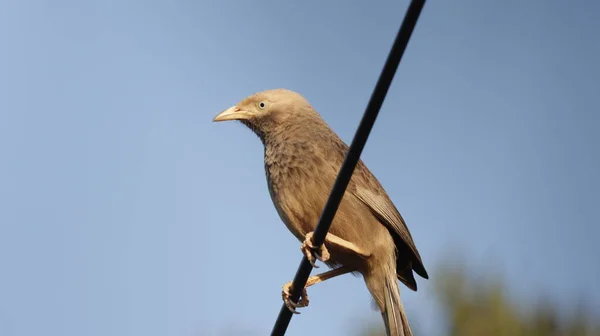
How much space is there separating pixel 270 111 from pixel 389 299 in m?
1.67

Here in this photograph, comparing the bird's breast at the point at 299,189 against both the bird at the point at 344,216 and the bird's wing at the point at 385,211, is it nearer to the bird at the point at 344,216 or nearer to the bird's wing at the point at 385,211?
the bird at the point at 344,216

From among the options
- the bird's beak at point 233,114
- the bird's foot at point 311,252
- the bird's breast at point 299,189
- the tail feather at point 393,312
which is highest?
the bird's beak at point 233,114

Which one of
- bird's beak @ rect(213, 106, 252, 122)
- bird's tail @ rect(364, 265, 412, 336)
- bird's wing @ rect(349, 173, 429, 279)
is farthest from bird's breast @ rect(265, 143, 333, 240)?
bird's beak @ rect(213, 106, 252, 122)

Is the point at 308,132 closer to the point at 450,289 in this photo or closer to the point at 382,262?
the point at 382,262

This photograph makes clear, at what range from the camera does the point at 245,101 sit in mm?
5797

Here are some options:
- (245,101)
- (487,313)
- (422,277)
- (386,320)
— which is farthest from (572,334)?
(245,101)

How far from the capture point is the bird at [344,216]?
188 inches

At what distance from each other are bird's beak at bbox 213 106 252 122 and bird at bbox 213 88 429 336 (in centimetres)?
47

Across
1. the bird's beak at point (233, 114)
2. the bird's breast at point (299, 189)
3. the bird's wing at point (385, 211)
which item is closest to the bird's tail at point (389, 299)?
the bird's wing at point (385, 211)

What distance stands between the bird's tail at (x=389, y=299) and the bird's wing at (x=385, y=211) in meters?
0.24

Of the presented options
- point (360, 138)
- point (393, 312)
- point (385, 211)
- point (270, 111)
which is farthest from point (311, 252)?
point (270, 111)

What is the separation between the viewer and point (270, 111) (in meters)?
5.61

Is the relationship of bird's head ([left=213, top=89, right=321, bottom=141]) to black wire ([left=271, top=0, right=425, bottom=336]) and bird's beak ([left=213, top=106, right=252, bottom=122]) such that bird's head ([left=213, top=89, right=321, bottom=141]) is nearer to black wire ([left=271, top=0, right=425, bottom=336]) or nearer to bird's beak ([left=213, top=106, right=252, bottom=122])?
bird's beak ([left=213, top=106, right=252, bottom=122])

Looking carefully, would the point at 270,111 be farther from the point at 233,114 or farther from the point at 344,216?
the point at 344,216
